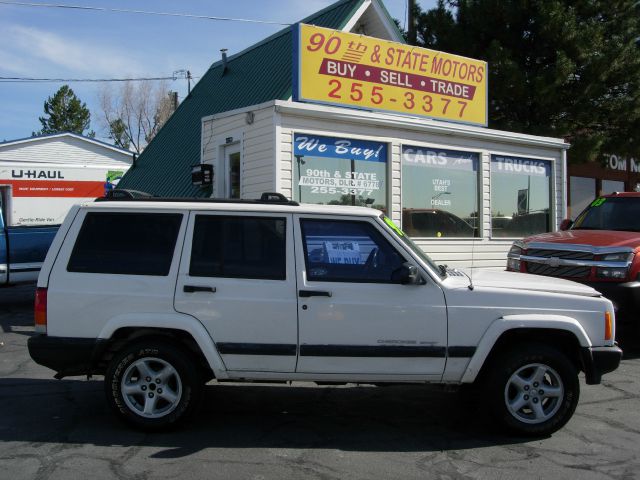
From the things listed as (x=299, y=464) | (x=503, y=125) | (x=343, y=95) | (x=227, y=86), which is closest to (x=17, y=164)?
(x=227, y=86)

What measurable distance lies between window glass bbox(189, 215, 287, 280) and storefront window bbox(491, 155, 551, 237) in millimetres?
8641

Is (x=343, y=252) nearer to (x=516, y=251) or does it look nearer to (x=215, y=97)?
(x=516, y=251)

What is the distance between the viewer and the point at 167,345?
4.69m

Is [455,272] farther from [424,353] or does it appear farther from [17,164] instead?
[17,164]

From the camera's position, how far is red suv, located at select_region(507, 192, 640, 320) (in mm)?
7219

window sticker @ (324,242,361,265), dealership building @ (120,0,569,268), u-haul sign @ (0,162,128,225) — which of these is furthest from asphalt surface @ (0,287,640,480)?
u-haul sign @ (0,162,128,225)

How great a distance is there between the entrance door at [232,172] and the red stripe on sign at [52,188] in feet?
32.1

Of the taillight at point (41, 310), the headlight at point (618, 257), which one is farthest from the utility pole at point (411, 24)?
the taillight at point (41, 310)

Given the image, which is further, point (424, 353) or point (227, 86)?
point (227, 86)

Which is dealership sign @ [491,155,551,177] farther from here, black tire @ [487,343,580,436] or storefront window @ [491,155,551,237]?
black tire @ [487,343,580,436]

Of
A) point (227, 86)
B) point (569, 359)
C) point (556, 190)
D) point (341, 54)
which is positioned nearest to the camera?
point (569, 359)

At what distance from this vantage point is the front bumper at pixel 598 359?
15.4 feet

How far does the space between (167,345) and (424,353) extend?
199 cm

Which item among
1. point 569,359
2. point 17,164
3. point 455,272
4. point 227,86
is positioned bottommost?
point 569,359
